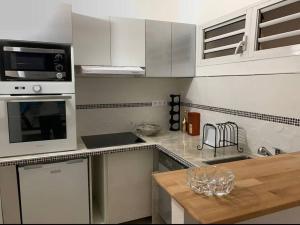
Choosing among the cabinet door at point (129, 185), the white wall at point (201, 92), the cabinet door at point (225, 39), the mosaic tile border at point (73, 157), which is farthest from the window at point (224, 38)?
the cabinet door at point (129, 185)

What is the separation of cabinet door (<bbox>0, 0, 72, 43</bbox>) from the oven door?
421 mm

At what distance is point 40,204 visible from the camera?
5.77 ft

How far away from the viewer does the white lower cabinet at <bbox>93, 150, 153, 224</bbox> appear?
6.51 feet

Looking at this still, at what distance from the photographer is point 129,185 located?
6.72ft

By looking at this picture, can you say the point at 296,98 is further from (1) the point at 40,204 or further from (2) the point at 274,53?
(1) the point at 40,204

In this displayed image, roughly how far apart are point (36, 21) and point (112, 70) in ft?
2.12

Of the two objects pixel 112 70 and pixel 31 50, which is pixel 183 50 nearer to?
pixel 112 70

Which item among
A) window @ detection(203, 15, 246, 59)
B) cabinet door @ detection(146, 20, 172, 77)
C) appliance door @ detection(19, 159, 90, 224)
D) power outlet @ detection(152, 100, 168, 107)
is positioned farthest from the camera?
power outlet @ detection(152, 100, 168, 107)

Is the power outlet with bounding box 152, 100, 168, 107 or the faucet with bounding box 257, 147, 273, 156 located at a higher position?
the power outlet with bounding box 152, 100, 168, 107

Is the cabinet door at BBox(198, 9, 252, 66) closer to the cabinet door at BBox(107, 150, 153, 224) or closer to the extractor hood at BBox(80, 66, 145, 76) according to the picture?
the extractor hood at BBox(80, 66, 145, 76)

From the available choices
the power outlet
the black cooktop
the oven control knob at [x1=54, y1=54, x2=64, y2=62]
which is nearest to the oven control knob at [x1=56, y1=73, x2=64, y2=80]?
the oven control knob at [x1=54, y1=54, x2=64, y2=62]

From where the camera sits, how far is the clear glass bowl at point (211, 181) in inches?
30.8

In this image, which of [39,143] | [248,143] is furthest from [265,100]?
[39,143]

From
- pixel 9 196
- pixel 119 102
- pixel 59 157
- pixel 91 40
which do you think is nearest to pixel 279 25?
pixel 91 40
